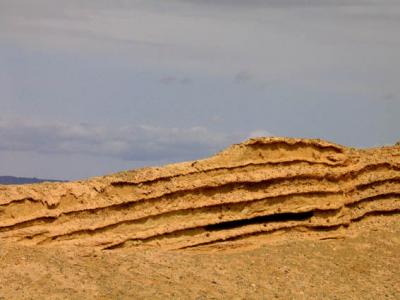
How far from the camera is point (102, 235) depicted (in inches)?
838

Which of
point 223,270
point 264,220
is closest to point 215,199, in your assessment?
point 264,220

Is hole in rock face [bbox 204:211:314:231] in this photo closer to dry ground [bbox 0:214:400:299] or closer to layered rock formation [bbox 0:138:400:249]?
layered rock formation [bbox 0:138:400:249]

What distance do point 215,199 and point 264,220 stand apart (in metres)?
1.29

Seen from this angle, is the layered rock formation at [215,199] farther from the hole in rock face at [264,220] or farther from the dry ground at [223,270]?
the dry ground at [223,270]

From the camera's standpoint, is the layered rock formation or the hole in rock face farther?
the hole in rock face

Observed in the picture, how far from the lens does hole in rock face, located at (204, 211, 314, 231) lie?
73.4ft

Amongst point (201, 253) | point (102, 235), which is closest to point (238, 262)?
point (201, 253)

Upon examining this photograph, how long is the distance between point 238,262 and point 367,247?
335 centimetres

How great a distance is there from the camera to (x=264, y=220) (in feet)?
75.2

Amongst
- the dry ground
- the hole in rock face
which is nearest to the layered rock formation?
the hole in rock face

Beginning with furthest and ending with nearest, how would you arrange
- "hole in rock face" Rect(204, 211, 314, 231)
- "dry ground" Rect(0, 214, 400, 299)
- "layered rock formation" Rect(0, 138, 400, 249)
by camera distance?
"hole in rock face" Rect(204, 211, 314, 231), "layered rock formation" Rect(0, 138, 400, 249), "dry ground" Rect(0, 214, 400, 299)

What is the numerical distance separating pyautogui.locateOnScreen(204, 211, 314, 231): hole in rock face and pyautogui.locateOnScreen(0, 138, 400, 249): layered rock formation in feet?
0.08

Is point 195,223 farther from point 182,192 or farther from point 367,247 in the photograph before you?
point 367,247

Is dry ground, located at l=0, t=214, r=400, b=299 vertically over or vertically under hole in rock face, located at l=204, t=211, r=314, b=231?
under
